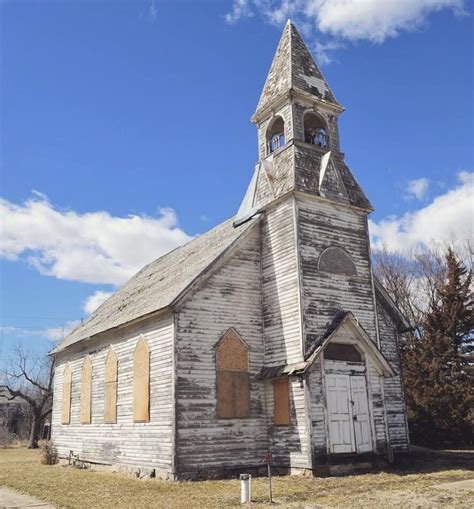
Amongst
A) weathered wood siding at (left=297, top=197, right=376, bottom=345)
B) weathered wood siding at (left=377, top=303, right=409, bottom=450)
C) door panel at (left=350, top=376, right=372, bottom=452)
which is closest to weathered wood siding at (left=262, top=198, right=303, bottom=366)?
weathered wood siding at (left=297, top=197, right=376, bottom=345)

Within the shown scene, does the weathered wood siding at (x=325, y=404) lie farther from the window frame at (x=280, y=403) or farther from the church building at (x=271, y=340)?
the window frame at (x=280, y=403)

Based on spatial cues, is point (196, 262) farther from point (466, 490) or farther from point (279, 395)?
point (466, 490)

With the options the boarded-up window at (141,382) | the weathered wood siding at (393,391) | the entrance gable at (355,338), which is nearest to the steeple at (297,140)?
the entrance gable at (355,338)

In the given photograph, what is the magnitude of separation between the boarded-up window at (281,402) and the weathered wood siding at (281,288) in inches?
26.8

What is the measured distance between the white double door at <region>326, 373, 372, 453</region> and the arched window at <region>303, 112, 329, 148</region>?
901cm

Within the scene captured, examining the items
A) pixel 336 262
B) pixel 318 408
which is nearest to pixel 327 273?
pixel 336 262

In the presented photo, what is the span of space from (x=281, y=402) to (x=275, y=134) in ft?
34.7

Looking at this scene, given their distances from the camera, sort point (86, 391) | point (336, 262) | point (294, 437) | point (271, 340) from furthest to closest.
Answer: point (86, 391)
point (336, 262)
point (271, 340)
point (294, 437)

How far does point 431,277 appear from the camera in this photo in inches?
1655

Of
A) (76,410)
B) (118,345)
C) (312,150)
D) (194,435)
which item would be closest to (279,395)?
(194,435)

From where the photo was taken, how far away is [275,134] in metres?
21.9

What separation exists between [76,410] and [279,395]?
10.7m

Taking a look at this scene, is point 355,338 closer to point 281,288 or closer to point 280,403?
point 281,288

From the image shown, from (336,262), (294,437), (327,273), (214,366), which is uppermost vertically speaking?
(336,262)
